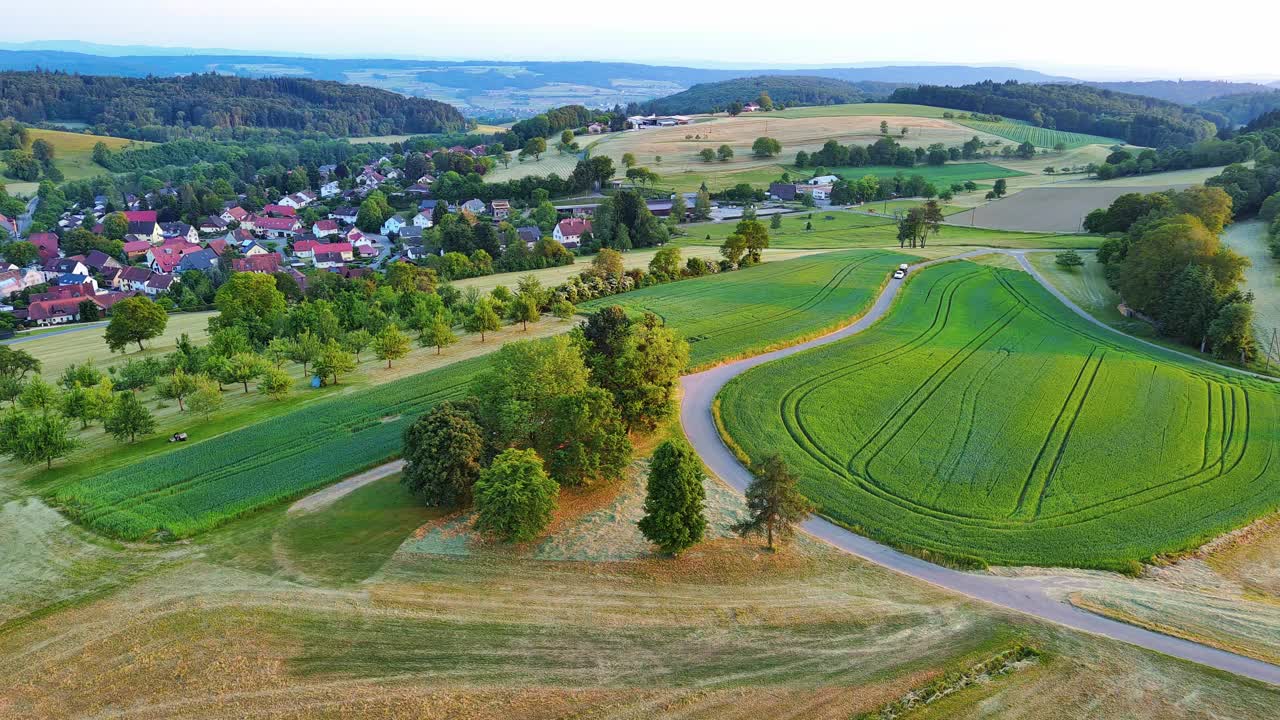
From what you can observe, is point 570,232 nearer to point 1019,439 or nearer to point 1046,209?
point 1046,209

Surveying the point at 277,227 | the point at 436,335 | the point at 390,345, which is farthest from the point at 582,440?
the point at 277,227

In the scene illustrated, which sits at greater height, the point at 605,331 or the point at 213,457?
the point at 605,331

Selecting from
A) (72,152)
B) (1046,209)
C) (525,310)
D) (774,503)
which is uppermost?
(1046,209)

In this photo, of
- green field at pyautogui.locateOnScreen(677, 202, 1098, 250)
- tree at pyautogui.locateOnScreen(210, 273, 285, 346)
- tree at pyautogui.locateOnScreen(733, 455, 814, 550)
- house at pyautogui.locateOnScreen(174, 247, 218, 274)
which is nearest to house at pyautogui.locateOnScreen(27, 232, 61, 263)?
house at pyautogui.locateOnScreen(174, 247, 218, 274)

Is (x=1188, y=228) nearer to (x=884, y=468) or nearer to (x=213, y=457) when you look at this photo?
(x=884, y=468)

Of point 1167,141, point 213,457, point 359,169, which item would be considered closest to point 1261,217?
point 1167,141
